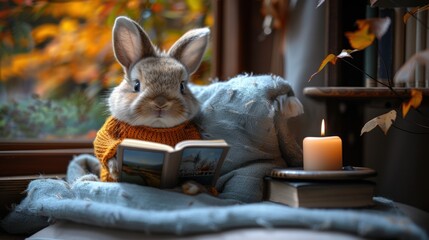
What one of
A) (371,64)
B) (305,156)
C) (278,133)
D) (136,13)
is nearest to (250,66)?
(136,13)

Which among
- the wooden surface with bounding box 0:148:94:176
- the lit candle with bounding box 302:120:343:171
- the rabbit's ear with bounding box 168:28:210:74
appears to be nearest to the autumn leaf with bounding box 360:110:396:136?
the lit candle with bounding box 302:120:343:171

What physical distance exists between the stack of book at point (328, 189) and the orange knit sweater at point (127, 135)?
0.93ft

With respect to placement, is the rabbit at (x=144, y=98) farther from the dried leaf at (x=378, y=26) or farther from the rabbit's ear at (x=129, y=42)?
the dried leaf at (x=378, y=26)

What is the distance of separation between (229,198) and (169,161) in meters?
0.20

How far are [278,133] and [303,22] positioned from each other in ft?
1.85

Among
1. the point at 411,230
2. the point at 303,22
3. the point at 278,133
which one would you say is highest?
the point at 303,22

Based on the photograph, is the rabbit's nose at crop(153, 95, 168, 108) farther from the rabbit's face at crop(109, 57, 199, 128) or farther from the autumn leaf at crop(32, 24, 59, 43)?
the autumn leaf at crop(32, 24, 59, 43)

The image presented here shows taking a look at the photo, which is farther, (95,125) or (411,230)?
(95,125)

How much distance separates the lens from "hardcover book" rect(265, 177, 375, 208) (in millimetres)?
961

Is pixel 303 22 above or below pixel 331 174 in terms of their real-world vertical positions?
above

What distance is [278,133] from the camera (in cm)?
120

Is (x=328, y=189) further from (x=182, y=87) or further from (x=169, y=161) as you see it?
(x=182, y=87)

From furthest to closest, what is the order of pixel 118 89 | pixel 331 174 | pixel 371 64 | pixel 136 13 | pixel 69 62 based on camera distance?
pixel 69 62 < pixel 136 13 < pixel 371 64 < pixel 118 89 < pixel 331 174

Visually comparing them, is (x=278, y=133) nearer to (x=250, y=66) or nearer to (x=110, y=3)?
(x=250, y=66)
